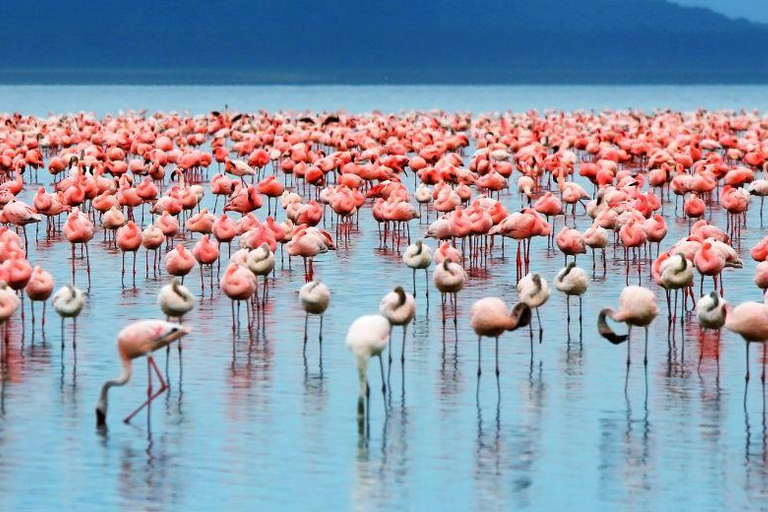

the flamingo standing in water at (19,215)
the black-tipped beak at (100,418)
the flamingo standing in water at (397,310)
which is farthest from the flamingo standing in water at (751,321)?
the flamingo standing in water at (19,215)

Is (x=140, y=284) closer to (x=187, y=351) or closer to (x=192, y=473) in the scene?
(x=187, y=351)

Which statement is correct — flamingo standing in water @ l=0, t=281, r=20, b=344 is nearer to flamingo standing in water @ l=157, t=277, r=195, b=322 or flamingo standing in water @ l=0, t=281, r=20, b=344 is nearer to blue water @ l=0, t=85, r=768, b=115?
flamingo standing in water @ l=157, t=277, r=195, b=322

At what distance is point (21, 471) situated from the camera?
12.9 m

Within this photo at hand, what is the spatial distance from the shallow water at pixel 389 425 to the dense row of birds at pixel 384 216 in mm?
446

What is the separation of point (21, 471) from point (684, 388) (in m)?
6.09

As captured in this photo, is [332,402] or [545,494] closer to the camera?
[545,494]

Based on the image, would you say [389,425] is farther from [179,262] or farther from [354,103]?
[354,103]

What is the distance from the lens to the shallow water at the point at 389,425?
12.5m

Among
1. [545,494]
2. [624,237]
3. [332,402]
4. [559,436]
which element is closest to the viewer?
[545,494]

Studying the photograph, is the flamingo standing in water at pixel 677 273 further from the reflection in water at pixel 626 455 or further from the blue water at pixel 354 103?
the blue water at pixel 354 103

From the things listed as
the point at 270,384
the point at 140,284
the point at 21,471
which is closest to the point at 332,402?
the point at 270,384

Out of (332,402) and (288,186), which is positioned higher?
(288,186)

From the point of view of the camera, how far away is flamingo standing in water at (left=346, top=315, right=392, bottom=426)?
44.8ft

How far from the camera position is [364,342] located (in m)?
13.7
